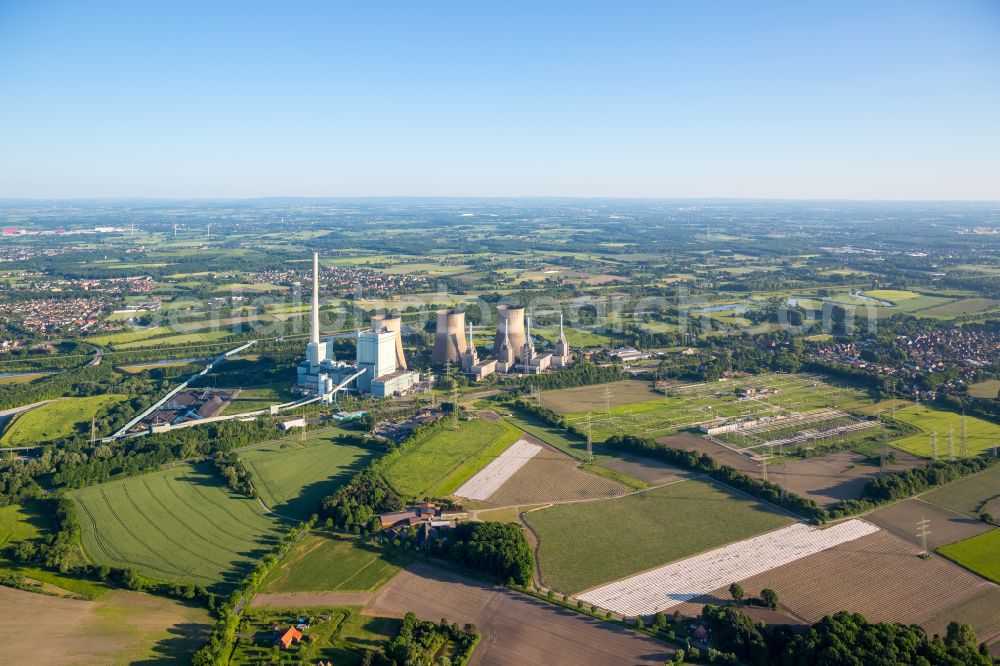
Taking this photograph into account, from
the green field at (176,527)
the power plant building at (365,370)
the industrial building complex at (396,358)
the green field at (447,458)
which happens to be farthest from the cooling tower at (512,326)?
the green field at (176,527)

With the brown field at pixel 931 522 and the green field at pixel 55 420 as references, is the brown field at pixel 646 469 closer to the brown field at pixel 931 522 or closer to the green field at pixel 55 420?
the brown field at pixel 931 522

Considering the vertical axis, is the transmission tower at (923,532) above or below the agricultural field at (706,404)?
below

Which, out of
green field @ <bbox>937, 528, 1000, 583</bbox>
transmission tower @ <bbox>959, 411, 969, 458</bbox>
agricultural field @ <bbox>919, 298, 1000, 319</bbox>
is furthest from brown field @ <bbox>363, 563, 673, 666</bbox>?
agricultural field @ <bbox>919, 298, 1000, 319</bbox>

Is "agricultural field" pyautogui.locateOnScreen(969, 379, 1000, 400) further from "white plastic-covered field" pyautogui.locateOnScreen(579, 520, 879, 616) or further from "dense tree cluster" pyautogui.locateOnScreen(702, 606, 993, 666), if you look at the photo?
"dense tree cluster" pyautogui.locateOnScreen(702, 606, 993, 666)

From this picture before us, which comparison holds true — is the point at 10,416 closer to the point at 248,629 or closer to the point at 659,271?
the point at 248,629

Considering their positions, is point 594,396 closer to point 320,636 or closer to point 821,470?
point 821,470

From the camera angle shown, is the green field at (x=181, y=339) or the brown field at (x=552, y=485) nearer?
the brown field at (x=552, y=485)
